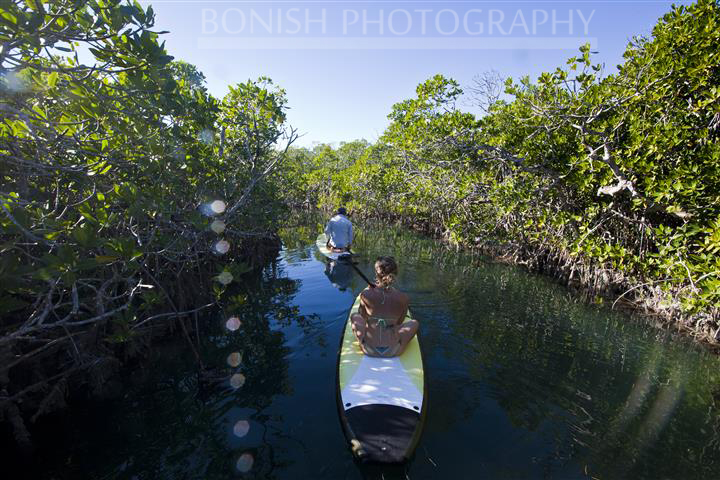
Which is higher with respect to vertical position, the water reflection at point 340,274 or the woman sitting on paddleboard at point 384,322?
the woman sitting on paddleboard at point 384,322

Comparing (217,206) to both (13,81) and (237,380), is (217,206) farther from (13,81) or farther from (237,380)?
(13,81)

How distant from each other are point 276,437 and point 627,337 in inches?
283

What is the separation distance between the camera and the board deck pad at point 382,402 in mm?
3133

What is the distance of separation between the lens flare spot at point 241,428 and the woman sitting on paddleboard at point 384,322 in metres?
1.71

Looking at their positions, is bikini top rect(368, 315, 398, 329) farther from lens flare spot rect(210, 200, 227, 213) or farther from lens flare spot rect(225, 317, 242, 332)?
lens flare spot rect(210, 200, 227, 213)

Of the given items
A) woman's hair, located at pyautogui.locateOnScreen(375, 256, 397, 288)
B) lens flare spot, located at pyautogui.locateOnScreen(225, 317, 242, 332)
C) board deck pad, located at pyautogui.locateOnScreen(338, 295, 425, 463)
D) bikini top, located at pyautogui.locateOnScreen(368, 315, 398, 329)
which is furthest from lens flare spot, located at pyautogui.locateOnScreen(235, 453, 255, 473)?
lens flare spot, located at pyautogui.locateOnScreen(225, 317, 242, 332)

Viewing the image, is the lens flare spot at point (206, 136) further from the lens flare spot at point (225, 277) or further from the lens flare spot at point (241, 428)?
the lens flare spot at point (241, 428)

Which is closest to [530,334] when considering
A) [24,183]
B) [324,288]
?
[324,288]

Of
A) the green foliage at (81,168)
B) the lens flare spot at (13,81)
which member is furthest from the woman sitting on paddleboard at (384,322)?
the lens flare spot at (13,81)

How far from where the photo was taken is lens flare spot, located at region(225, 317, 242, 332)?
6.55 meters

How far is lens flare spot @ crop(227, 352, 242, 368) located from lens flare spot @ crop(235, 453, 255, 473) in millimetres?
1980

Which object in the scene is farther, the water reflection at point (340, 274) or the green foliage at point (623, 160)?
the water reflection at point (340, 274)

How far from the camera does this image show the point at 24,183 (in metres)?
3.08

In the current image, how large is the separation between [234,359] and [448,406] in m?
3.51
